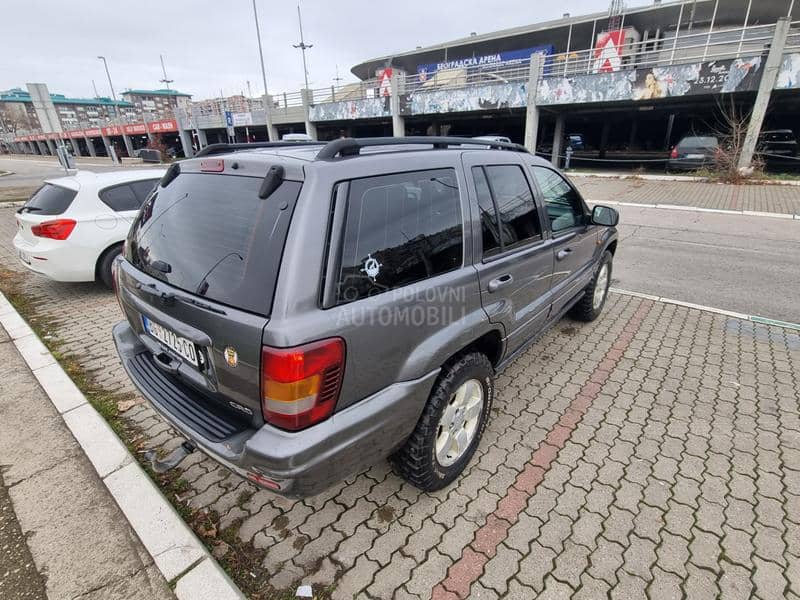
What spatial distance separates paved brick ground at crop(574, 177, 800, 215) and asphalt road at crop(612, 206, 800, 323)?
1.61 metres

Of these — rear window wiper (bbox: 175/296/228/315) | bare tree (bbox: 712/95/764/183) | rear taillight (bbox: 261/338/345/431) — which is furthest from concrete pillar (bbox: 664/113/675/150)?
rear window wiper (bbox: 175/296/228/315)

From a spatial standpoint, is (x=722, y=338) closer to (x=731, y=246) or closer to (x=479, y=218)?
(x=479, y=218)

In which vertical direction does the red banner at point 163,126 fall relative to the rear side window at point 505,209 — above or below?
above

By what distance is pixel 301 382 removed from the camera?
1.55 meters

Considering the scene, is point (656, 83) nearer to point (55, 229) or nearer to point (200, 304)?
point (55, 229)

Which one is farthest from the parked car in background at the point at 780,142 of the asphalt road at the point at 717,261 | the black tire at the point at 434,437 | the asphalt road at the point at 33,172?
the asphalt road at the point at 33,172

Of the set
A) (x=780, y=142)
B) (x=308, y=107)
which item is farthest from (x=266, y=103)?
(x=780, y=142)

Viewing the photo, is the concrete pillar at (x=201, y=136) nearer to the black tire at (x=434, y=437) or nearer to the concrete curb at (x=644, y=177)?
the concrete curb at (x=644, y=177)

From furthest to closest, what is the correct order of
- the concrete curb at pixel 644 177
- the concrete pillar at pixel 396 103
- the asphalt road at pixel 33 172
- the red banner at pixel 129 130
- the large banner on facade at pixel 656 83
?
the red banner at pixel 129 130 → the concrete pillar at pixel 396 103 → the asphalt road at pixel 33 172 → the concrete curb at pixel 644 177 → the large banner on facade at pixel 656 83

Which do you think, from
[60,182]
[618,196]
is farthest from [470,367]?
[618,196]

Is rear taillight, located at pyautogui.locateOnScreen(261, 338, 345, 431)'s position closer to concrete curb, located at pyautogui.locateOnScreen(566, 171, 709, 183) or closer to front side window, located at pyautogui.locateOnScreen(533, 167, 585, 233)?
front side window, located at pyautogui.locateOnScreen(533, 167, 585, 233)

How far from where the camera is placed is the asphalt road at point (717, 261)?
5.23 meters

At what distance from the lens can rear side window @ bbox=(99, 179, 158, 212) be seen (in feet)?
17.2

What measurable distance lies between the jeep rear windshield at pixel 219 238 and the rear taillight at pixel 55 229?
3.55 meters
